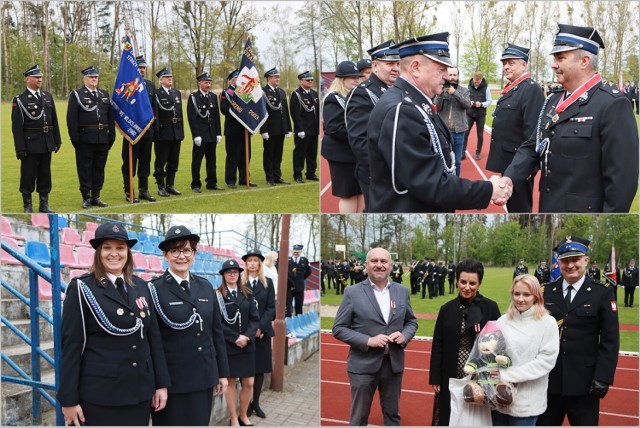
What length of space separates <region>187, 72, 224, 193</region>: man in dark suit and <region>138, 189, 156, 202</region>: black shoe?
89 centimetres

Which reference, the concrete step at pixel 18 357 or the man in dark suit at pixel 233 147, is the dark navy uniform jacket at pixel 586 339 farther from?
the man in dark suit at pixel 233 147

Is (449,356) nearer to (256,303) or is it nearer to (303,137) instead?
(256,303)

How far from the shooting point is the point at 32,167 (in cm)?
609

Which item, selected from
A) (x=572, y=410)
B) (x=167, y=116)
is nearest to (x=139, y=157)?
(x=167, y=116)

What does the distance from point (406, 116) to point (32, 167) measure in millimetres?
4562

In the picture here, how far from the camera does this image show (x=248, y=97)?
7680 millimetres

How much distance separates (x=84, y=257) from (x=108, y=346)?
2.37m

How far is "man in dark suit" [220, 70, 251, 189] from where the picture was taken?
26.0 feet

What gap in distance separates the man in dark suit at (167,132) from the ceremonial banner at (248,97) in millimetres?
729

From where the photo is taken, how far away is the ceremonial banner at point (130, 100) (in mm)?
6367

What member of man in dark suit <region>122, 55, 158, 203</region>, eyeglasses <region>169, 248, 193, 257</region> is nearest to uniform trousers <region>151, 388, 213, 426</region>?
eyeglasses <region>169, 248, 193, 257</region>

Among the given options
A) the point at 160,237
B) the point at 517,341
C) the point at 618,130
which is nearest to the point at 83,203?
the point at 160,237

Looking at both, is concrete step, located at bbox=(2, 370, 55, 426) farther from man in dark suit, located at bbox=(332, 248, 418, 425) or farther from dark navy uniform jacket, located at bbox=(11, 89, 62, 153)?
dark navy uniform jacket, located at bbox=(11, 89, 62, 153)

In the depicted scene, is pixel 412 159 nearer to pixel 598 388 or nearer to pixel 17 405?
pixel 598 388
